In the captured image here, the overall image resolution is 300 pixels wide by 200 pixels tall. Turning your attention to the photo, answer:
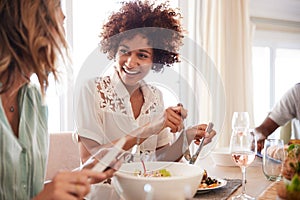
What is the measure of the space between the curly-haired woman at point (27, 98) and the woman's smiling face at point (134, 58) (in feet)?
1.22

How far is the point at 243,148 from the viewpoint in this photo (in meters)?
1.17

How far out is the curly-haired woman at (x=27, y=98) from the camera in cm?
76

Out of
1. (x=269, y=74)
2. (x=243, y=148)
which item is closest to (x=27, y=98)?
(x=243, y=148)

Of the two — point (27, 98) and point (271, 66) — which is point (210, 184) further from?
point (271, 66)

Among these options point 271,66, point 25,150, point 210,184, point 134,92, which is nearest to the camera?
point 25,150

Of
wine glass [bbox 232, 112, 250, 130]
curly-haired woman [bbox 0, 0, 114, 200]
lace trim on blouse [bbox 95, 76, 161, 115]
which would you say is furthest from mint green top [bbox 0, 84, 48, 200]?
wine glass [bbox 232, 112, 250, 130]

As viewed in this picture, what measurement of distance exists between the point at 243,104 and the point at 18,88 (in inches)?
98.1

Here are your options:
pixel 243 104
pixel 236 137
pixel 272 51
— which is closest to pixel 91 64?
pixel 236 137

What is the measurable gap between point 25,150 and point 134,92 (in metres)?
0.58

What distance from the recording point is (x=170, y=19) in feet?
4.83

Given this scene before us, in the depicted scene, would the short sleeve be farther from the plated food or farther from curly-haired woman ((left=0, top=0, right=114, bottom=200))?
the plated food

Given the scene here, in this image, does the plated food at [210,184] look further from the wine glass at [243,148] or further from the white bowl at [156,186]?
the white bowl at [156,186]

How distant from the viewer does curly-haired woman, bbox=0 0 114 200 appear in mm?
760

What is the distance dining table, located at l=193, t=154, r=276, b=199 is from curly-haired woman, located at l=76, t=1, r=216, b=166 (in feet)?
0.56
